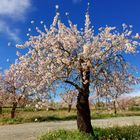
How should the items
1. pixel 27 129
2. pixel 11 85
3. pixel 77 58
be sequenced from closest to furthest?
1. pixel 77 58
2. pixel 27 129
3. pixel 11 85

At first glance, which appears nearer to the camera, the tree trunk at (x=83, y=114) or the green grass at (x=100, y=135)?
the green grass at (x=100, y=135)

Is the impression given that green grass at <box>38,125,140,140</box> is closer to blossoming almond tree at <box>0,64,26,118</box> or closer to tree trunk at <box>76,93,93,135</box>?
tree trunk at <box>76,93,93,135</box>

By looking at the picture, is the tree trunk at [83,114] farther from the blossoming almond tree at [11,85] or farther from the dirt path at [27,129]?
the blossoming almond tree at [11,85]

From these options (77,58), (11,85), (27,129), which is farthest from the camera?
(11,85)

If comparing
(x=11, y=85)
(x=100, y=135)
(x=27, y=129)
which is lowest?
(x=100, y=135)

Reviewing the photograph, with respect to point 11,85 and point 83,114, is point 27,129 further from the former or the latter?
point 11,85

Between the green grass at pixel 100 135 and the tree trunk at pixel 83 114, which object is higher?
the tree trunk at pixel 83 114

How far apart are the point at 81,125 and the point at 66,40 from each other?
464 cm

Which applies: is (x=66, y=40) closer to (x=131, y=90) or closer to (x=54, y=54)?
(x=54, y=54)

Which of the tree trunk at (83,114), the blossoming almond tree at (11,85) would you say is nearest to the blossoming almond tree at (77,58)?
the tree trunk at (83,114)

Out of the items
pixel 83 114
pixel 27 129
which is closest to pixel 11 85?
pixel 27 129

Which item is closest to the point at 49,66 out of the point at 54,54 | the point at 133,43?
the point at 54,54

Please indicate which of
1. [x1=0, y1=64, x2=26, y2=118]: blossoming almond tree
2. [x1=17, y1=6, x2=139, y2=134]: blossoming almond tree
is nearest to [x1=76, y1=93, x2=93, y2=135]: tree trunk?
[x1=17, y1=6, x2=139, y2=134]: blossoming almond tree

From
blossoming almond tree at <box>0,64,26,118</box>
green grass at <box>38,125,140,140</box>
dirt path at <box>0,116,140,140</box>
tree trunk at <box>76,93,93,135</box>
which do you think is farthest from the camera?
blossoming almond tree at <box>0,64,26,118</box>
